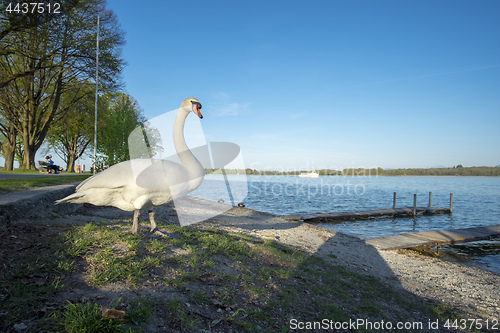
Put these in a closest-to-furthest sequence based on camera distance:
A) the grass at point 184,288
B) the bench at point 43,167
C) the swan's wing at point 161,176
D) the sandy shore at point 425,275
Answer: the grass at point 184,288
the swan's wing at point 161,176
the sandy shore at point 425,275
the bench at point 43,167

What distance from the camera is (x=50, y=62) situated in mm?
27625

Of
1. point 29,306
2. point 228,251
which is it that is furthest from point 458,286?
point 29,306

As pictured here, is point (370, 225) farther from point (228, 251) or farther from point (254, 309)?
point (254, 309)

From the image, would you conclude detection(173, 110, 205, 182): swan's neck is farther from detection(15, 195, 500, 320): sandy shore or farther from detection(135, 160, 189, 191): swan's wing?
detection(15, 195, 500, 320): sandy shore

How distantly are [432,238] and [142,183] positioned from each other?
19581mm

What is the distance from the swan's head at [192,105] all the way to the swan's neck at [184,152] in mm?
136

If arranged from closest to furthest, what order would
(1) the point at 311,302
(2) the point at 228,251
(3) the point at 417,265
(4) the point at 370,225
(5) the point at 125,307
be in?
(5) the point at 125,307 → (1) the point at 311,302 → (2) the point at 228,251 → (3) the point at 417,265 → (4) the point at 370,225

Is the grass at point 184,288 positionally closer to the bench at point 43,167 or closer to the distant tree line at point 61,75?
the distant tree line at point 61,75

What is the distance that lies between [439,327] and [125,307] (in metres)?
6.32

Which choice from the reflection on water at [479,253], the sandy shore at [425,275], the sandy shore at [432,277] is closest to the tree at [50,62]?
the sandy shore at [425,275]

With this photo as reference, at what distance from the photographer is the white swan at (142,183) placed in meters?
5.18

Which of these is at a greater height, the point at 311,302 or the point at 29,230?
the point at 29,230

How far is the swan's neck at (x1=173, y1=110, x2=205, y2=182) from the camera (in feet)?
18.1

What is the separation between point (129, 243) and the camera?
5.49m
